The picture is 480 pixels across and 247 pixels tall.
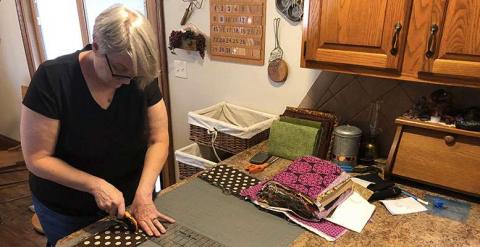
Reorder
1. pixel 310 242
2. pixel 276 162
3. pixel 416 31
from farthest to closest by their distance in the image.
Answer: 1. pixel 276 162
2. pixel 416 31
3. pixel 310 242

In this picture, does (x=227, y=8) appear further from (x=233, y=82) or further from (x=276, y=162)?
(x=276, y=162)

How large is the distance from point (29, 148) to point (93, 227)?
0.32m

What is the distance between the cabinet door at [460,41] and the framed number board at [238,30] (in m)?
0.94

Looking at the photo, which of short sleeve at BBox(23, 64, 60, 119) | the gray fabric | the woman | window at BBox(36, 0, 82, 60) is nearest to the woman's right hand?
the woman

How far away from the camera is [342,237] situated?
107 cm

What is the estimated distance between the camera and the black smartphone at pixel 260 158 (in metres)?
1.56

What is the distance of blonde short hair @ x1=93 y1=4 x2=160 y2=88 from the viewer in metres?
0.99

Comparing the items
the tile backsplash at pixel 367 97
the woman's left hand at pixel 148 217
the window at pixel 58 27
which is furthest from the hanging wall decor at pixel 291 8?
the window at pixel 58 27

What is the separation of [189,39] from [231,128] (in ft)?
2.20

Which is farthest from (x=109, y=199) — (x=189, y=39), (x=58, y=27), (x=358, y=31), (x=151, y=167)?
(x=58, y=27)

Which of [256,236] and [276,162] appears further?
[276,162]

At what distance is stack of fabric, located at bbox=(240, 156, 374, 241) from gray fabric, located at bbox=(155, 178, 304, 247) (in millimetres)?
41

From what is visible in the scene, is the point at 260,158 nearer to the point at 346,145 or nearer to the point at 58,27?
the point at 346,145

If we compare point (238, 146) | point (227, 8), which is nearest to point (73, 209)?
point (238, 146)
